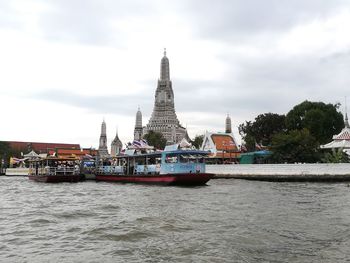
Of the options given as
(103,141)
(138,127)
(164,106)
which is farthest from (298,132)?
(103,141)

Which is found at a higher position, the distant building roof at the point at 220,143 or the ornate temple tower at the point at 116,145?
the ornate temple tower at the point at 116,145

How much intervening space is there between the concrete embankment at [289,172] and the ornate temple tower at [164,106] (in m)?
93.9

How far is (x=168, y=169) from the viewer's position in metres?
33.6

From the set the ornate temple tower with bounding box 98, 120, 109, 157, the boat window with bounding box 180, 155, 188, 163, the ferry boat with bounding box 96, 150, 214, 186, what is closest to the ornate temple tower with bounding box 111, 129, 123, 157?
the ornate temple tower with bounding box 98, 120, 109, 157

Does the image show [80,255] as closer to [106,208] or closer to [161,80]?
[106,208]

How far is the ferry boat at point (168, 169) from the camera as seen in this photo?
31.9 meters

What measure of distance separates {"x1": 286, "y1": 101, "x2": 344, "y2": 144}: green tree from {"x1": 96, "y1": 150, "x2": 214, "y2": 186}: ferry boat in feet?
103

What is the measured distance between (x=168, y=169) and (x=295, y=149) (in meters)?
18.6

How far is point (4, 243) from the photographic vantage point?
10.5 m

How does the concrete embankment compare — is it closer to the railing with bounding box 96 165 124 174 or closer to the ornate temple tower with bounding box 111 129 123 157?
the railing with bounding box 96 165 124 174

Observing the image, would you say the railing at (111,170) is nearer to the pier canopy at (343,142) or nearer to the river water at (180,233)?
the pier canopy at (343,142)

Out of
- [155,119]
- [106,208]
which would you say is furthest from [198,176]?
[155,119]

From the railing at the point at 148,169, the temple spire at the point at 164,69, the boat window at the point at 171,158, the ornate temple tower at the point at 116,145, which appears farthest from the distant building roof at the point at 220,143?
the ornate temple tower at the point at 116,145

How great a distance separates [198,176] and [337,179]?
1278 cm
